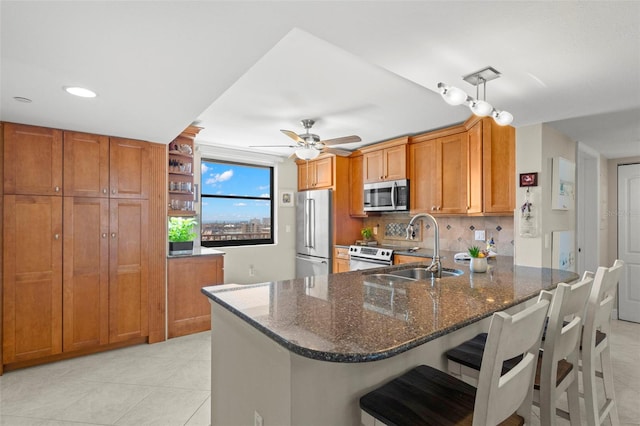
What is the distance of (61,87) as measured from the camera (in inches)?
74.6

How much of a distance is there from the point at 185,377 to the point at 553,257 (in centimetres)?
340

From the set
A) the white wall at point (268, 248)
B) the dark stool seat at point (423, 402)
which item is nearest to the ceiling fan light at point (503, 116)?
the dark stool seat at point (423, 402)

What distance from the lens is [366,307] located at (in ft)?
4.34

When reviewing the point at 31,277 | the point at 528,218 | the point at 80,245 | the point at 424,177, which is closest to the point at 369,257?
the point at 424,177

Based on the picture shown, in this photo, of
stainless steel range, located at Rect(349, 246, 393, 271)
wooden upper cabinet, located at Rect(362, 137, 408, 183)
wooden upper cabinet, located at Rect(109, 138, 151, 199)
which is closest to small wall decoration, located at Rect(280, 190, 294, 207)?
wooden upper cabinet, located at Rect(362, 137, 408, 183)

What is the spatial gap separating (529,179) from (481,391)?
2.57 meters

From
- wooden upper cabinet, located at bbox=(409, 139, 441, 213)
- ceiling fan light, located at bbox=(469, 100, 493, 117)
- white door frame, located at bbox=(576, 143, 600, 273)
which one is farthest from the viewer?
white door frame, located at bbox=(576, 143, 600, 273)

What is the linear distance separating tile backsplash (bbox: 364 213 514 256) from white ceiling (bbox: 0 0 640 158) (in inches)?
47.4

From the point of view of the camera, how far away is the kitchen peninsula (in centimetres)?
100

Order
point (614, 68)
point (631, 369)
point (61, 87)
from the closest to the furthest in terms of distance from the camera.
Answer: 1. point (614, 68)
2. point (61, 87)
3. point (631, 369)

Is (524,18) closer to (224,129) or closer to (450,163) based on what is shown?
(450,163)

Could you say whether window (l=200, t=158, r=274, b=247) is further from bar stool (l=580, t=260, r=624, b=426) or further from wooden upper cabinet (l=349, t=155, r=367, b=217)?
bar stool (l=580, t=260, r=624, b=426)

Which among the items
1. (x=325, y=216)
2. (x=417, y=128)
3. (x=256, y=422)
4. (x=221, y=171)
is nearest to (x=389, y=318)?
(x=256, y=422)

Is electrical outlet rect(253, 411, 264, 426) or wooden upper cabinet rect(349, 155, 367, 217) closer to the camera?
electrical outlet rect(253, 411, 264, 426)
